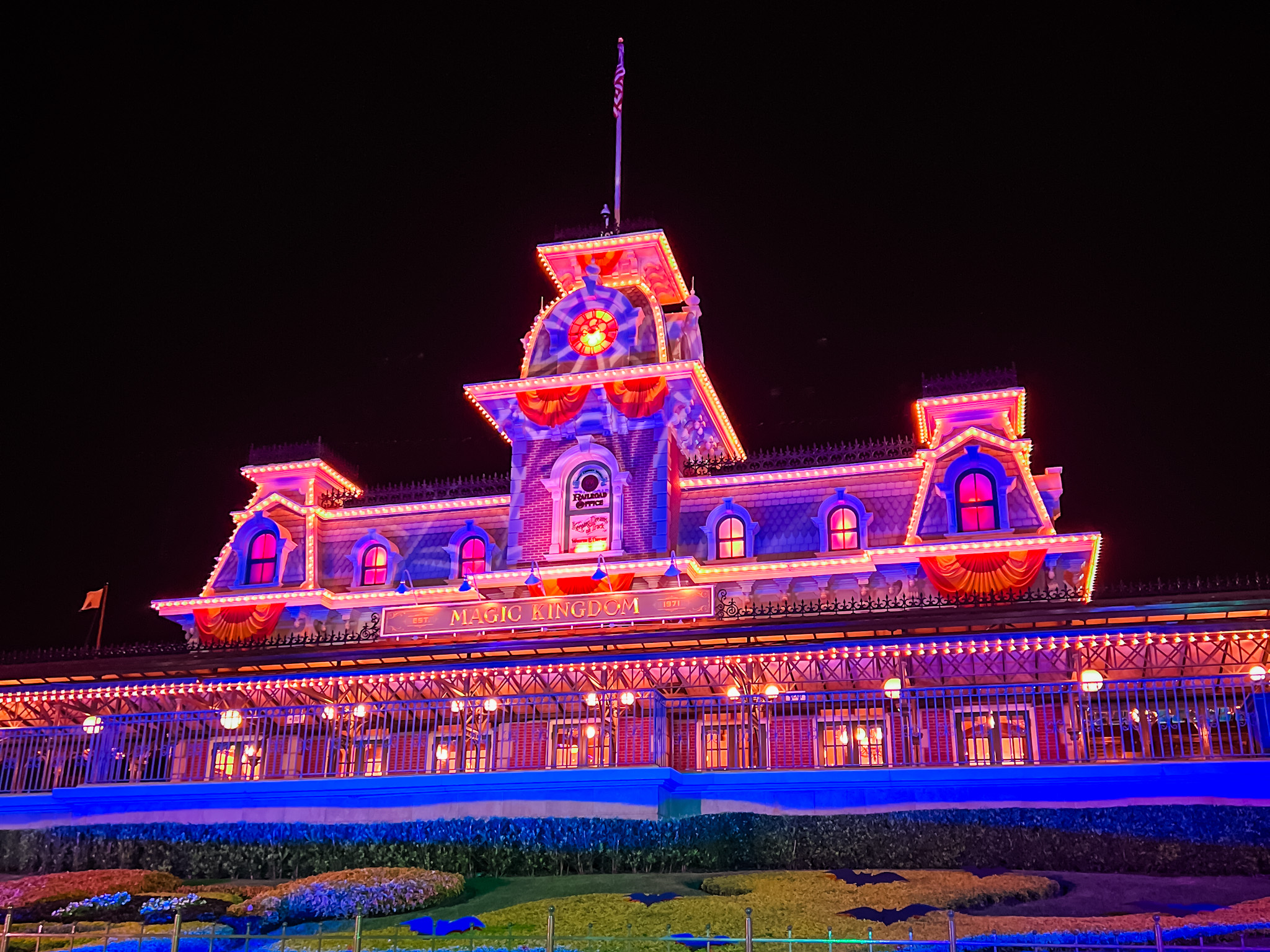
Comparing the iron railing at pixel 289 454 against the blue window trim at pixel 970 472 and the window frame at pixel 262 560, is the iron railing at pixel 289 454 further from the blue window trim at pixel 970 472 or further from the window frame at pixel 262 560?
the blue window trim at pixel 970 472

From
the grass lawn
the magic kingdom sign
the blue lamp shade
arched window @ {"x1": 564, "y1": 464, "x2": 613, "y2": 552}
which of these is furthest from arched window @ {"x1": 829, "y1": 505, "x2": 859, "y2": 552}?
the grass lawn

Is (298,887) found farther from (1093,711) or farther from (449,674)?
(1093,711)

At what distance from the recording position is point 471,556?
131 ft

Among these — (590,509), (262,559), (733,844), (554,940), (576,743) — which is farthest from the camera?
(262,559)

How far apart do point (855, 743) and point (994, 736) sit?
5.04 meters

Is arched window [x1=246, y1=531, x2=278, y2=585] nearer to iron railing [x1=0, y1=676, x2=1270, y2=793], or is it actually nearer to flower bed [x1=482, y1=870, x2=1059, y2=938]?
iron railing [x1=0, y1=676, x2=1270, y2=793]

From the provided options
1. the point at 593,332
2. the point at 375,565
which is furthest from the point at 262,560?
the point at 593,332

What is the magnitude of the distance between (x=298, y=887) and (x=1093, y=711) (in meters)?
17.0

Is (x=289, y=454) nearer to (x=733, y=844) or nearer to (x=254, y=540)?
(x=254, y=540)

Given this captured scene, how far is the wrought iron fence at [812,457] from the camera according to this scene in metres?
37.3

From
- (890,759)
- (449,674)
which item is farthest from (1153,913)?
(449,674)

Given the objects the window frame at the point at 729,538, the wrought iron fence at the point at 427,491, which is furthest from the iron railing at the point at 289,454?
the window frame at the point at 729,538

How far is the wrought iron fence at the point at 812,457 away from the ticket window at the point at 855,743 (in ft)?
34.0

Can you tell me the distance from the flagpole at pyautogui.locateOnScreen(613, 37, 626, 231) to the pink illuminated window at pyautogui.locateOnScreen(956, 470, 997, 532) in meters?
15.2
